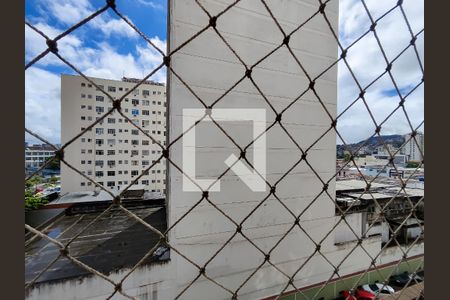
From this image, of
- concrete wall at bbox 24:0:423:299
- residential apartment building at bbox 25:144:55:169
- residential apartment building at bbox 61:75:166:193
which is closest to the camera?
residential apartment building at bbox 25:144:55:169

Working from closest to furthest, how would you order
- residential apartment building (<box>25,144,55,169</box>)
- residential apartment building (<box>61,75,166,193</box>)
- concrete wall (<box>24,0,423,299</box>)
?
residential apartment building (<box>25,144,55,169</box>) < concrete wall (<box>24,0,423,299</box>) < residential apartment building (<box>61,75,166,193</box>)

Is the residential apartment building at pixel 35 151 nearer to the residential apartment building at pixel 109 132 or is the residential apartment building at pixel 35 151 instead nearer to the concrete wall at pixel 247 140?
the concrete wall at pixel 247 140

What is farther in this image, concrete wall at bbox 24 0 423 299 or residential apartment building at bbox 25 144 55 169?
concrete wall at bbox 24 0 423 299

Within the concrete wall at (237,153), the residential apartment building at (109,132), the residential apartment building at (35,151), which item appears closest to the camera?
the residential apartment building at (35,151)

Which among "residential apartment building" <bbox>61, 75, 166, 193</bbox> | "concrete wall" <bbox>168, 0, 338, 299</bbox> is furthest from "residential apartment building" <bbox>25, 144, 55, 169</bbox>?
"residential apartment building" <bbox>61, 75, 166, 193</bbox>

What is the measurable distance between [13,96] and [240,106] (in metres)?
2.25

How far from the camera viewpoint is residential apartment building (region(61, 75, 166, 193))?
363 inches

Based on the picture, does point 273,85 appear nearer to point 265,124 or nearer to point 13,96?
point 265,124

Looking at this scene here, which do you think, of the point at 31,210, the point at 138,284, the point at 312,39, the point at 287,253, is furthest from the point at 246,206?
the point at 31,210

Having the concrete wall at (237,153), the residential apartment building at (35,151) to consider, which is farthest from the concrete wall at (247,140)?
the residential apartment building at (35,151)

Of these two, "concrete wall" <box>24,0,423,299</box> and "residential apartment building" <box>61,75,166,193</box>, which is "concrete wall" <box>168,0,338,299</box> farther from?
"residential apartment building" <box>61,75,166,193</box>

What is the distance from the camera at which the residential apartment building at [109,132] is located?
923cm

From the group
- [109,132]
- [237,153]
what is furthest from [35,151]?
[109,132]

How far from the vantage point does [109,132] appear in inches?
415
